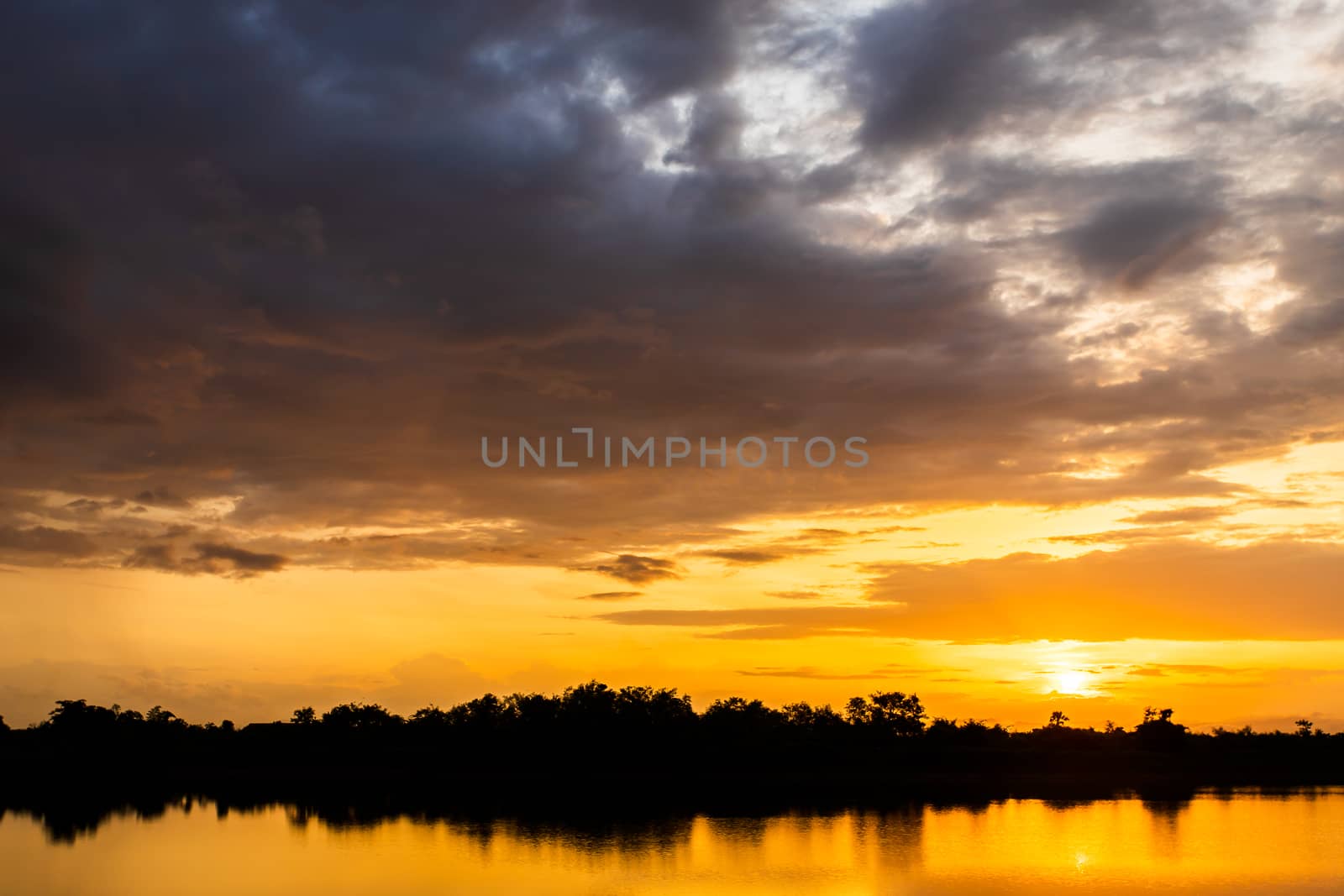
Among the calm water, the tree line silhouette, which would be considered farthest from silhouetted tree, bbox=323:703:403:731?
the calm water

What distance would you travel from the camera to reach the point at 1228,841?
2542 inches

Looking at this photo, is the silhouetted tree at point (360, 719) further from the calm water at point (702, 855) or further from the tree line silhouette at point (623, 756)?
the calm water at point (702, 855)

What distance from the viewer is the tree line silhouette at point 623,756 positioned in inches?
4483

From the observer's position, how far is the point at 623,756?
129375mm

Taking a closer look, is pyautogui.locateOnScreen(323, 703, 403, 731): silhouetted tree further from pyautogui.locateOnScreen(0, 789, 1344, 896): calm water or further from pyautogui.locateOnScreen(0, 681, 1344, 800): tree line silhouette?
pyautogui.locateOnScreen(0, 789, 1344, 896): calm water

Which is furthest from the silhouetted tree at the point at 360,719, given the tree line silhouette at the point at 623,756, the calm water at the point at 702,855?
the calm water at the point at 702,855

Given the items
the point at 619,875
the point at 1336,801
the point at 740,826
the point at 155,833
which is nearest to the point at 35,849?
the point at 155,833

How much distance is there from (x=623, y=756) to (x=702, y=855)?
73421 mm

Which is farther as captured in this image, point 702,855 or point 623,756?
point 623,756

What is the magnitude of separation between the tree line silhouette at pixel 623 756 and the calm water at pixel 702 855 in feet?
96.2

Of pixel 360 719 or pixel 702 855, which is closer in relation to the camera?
pixel 702 855

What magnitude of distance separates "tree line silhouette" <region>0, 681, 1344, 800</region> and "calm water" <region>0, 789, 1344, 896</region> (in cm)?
2933

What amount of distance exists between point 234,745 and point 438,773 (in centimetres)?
3052

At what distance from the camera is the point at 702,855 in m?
57.8
